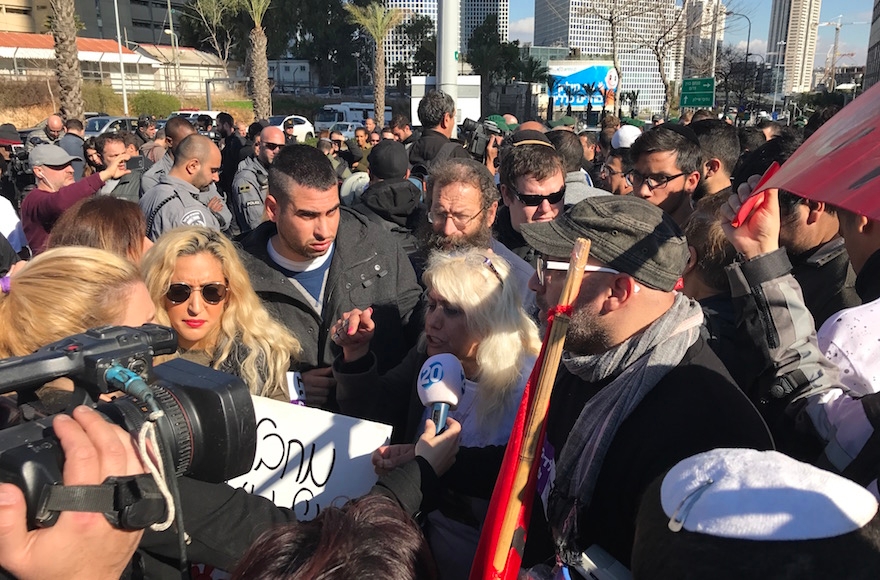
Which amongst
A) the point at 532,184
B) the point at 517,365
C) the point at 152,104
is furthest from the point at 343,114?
the point at 517,365

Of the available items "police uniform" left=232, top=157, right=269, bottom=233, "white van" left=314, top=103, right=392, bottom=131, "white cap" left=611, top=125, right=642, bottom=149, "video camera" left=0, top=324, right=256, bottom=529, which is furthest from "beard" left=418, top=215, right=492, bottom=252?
"white van" left=314, top=103, right=392, bottom=131

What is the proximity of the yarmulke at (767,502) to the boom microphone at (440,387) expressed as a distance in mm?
1164

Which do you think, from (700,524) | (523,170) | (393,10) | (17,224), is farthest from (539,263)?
(393,10)

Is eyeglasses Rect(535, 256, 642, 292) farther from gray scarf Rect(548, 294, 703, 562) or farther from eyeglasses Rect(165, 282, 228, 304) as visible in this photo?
eyeglasses Rect(165, 282, 228, 304)

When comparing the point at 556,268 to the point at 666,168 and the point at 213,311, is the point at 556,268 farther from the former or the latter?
the point at 666,168

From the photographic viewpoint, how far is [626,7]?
74.9 feet

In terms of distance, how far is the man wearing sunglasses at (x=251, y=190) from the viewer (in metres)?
6.12

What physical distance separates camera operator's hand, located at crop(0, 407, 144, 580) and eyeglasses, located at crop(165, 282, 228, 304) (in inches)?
64.5

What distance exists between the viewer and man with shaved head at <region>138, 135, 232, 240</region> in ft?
14.4

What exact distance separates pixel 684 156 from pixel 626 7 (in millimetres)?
21159

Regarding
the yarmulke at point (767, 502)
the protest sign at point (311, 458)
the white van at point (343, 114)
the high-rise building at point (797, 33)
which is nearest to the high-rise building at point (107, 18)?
the white van at point (343, 114)

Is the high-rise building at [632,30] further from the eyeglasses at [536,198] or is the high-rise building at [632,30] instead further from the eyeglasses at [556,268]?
the eyeglasses at [556,268]

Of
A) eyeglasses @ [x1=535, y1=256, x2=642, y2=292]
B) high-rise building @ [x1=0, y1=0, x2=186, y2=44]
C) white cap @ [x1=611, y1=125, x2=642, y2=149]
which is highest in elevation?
high-rise building @ [x1=0, y1=0, x2=186, y2=44]

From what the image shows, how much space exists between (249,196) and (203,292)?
3.67 metres
